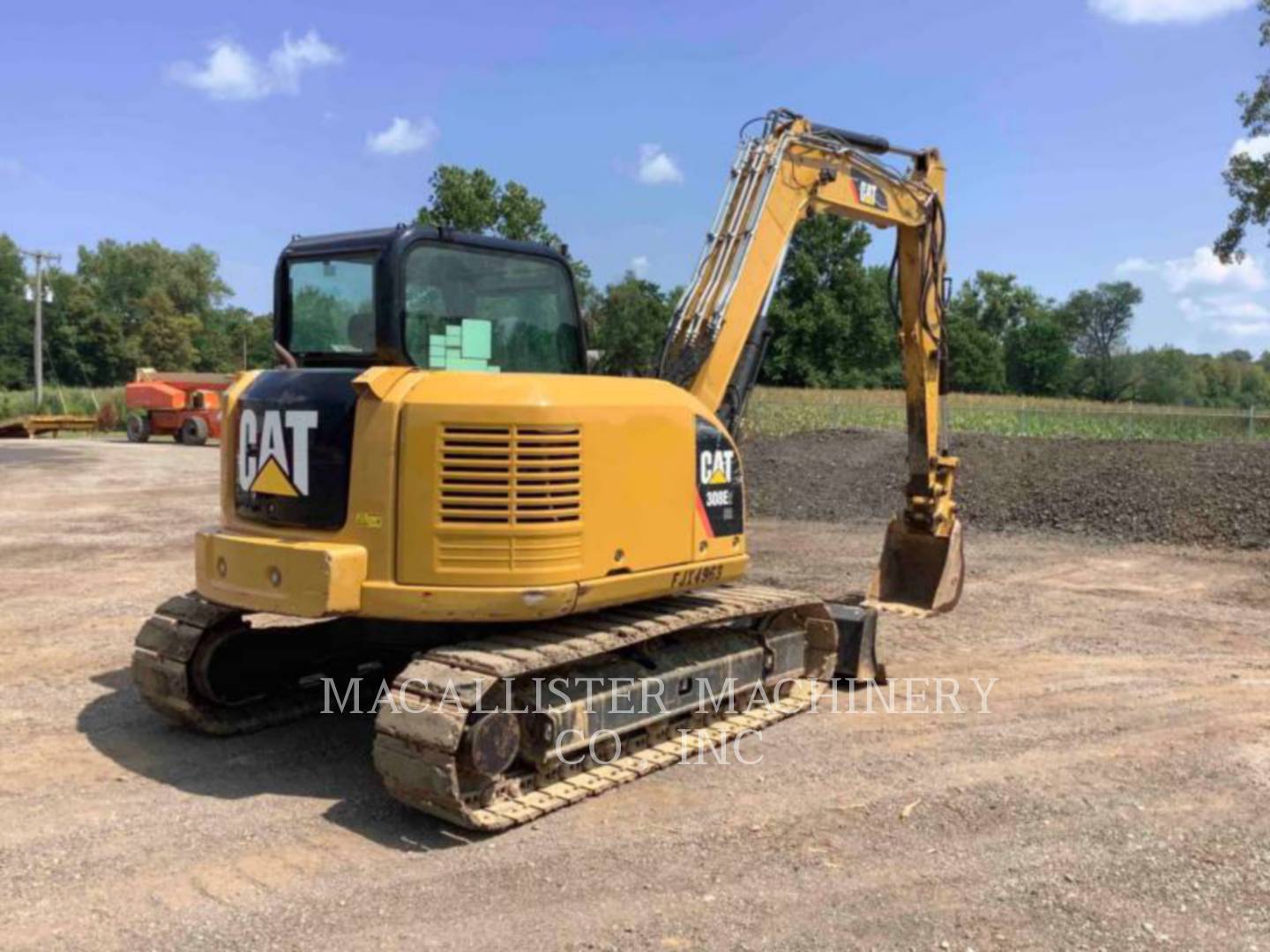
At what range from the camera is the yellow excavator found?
4758 mm

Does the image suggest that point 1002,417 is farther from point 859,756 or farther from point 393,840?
point 393,840

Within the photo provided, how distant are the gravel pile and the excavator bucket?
6.27 m

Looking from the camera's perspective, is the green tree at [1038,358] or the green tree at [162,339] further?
the green tree at [1038,358]

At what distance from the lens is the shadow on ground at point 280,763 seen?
15.8 feet

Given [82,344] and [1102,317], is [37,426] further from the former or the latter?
[1102,317]

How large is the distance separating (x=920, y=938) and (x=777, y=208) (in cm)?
495

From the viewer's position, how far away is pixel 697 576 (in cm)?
571

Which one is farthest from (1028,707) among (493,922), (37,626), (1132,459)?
(1132,459)

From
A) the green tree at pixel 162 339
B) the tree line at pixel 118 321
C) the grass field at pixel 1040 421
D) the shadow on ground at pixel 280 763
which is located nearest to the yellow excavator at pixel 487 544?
the shadow on ground at pixel 280 763

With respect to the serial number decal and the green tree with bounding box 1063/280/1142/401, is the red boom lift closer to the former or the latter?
the serial number decal

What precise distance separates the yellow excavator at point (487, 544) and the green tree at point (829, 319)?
2300 inches

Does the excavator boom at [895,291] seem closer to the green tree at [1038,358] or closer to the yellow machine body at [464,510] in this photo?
the yellow machine body at [464,510]

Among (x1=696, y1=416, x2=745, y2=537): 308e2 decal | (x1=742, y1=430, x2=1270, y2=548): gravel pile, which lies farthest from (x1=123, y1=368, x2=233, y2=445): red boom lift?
(x1=696, y1=416, x2=745, y2=537): 308e2 decal

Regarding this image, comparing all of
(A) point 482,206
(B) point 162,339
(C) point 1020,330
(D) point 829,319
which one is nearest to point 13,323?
(B) point 162,339
